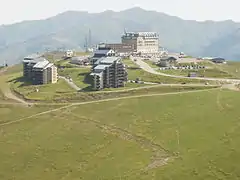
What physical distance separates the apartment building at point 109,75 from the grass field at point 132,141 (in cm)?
1573

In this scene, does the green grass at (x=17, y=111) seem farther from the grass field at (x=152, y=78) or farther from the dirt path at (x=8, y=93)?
the grass field at (x=152, y=78)

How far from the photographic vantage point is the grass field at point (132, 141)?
7656 centimetres

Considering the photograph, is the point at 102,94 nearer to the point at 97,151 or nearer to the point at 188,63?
the point at 97,151

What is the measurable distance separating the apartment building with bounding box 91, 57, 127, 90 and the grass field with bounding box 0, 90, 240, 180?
15726 millimetres

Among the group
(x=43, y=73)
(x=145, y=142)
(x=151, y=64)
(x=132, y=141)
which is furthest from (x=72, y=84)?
(x=145, y=142)

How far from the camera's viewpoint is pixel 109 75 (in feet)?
429

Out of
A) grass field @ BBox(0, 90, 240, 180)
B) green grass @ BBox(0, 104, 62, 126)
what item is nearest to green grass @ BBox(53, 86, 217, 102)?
grass field @ BBox(0, 90, 240, 180)

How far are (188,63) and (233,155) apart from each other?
92739 mm

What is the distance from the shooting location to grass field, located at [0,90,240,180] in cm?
7656

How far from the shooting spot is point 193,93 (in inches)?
4611

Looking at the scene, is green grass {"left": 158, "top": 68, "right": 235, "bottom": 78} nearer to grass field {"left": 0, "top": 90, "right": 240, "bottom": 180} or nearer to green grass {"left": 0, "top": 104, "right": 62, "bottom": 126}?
grass field {"left": 0, "top": 90, "right": 240, "bottom": 180}

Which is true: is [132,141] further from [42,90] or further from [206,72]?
[206,72]

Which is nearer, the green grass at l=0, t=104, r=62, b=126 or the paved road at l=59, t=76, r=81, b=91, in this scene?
the green grass at l=0, t=104, r=62, b=126

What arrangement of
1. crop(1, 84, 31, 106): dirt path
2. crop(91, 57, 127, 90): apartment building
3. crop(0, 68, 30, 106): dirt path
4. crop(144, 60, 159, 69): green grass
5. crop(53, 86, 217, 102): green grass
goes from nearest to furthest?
crop(53, 86, 217, 102): green grass
crop(1, 84, 31, 106): dirt path
crop(0, 68, 30, 106): dirt path
crop(91, 57, 127, 90): apartment building
crop(144, 60, 159, 69): green grass
